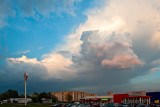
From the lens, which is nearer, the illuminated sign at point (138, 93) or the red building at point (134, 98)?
the red building at point (134, 98)

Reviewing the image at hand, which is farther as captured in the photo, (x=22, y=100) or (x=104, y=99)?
(x=22, y=100)

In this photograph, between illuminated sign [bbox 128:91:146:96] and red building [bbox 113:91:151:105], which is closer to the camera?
red building [bbox 113:91:151:105]

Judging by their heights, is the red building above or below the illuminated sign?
below

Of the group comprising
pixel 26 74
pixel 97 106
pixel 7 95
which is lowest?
pixel 7 95

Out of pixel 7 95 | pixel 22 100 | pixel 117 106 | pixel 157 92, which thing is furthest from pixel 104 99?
pixel 7 95

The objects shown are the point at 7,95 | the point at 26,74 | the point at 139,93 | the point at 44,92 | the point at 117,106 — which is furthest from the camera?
the point at 7,95

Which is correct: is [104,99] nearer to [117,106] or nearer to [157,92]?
[157,92]

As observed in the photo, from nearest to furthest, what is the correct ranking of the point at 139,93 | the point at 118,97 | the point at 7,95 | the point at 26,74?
the point at 139,93
the point at 118,97
the point at 26,74
the point at 7,95

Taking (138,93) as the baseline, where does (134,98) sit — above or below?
below

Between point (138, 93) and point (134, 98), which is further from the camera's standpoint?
point (134, 98)

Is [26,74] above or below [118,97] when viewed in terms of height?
above

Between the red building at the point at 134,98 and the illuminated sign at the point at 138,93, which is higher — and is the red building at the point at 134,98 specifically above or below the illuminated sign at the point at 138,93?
below

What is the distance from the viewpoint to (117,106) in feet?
153

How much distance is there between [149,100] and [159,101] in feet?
10.7
